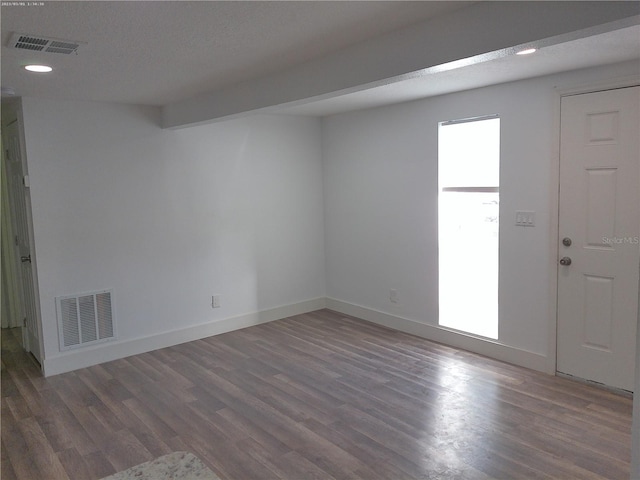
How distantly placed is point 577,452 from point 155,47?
3.29 meters

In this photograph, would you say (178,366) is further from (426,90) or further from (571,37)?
(571,37)

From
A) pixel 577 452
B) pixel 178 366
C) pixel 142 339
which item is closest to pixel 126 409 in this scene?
pixel 178 366

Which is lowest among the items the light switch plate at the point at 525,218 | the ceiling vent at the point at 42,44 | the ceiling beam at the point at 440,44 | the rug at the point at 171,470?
the rug at the point at 171,470

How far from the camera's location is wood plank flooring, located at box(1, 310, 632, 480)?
2.69 meters

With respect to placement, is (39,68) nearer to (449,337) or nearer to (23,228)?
(23,228)

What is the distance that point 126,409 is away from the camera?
343 centimetres

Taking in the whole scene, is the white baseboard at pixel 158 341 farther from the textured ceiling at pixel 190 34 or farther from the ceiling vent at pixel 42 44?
the ceiling vent at pixel 42 44

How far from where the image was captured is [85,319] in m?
4.27

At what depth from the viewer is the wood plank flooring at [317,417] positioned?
106 inches

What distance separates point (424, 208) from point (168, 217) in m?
2.57

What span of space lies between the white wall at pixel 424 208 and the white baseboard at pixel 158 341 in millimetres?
722

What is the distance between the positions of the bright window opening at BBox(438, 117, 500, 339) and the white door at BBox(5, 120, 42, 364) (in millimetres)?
3773

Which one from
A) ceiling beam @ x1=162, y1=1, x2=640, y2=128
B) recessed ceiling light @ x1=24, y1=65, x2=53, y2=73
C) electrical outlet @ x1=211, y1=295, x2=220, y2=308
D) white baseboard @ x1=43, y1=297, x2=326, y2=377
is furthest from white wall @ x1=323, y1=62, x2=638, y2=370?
recessed ceiling light @ x1=24, y1=65, x2=53, y2=73

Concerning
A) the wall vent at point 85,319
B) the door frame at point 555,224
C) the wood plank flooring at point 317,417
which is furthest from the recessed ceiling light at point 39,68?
the door frame at point 555,224
